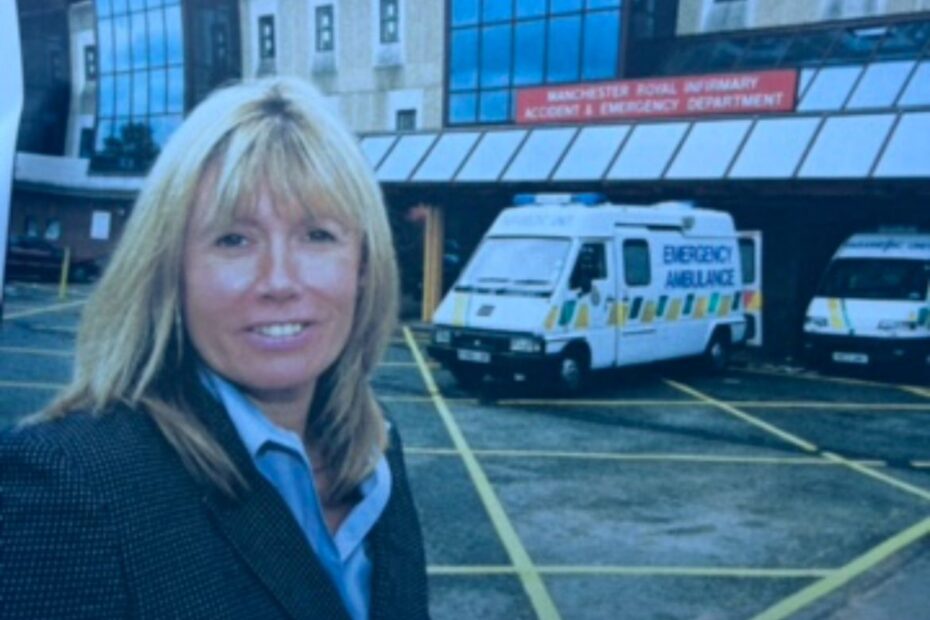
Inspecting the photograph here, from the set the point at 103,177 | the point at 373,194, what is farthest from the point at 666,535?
the point at 373,194

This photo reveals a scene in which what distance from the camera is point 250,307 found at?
4.71 feet

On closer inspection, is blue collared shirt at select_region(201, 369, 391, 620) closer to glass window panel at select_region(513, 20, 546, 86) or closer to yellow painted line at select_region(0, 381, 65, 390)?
yellow painted line at select_region(0, 381, 65, 390)

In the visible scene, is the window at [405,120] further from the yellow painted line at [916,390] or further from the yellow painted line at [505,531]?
the yellow painted line at [916,390]

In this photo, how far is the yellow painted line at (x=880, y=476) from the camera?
741cm

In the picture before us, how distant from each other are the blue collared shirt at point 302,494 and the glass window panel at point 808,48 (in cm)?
1734

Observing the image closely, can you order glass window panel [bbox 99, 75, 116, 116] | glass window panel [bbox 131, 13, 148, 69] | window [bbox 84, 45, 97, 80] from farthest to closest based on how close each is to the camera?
glass window panel [bbox 131, 13, 148, 69] → glass window panel [bbox 99, 75, 116, 116] → window [bbox 84, 45, 97, 80]

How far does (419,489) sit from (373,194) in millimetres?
5801

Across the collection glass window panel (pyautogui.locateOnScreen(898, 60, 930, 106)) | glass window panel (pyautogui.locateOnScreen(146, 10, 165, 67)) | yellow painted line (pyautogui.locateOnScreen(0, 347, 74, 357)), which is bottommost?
yellow painted line (pyautogui.locateOnScreen(0, 347, 74, 357))

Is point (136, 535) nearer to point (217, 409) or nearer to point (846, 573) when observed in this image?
point (217, 409)

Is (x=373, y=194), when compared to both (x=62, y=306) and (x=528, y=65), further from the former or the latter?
(x=62, y=306)

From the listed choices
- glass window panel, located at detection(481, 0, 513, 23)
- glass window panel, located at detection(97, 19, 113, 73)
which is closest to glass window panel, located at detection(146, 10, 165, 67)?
glass window panel, located at detection(97, 19, 113, 73)

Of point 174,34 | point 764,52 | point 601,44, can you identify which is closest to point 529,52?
point 601,44

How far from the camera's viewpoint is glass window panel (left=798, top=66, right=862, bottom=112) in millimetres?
15289

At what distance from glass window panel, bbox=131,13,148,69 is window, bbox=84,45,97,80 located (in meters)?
1.05
